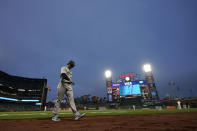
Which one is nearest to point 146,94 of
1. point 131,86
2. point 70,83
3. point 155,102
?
point 155,102

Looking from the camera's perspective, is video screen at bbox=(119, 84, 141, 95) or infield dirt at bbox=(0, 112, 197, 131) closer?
infield dirt at bbox=(0, 112, 197, 131)

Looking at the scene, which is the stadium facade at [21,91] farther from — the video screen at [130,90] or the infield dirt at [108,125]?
the infield dirt at [108,125]

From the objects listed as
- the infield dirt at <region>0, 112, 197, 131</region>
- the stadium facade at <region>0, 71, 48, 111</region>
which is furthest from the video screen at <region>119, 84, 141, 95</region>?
the infield dirt at <region>0, 112, 197, 131</region>

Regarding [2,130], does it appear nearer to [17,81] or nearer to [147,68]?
[147,68]

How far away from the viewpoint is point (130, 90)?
39.3 metres

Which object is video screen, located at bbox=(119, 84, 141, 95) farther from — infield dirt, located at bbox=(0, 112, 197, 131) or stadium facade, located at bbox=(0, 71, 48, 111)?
infield dirt, located at bbox=(0, 112, 197, 131)

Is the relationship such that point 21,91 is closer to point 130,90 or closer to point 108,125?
point 130,90

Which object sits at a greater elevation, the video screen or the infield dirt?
the video screen

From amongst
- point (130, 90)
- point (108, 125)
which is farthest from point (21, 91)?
point (108, 125)

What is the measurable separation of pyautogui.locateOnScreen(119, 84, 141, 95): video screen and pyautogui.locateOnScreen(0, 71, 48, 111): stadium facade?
114ft

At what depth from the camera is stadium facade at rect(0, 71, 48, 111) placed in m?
49.0

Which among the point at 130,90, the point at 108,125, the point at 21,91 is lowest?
the point at 108,125

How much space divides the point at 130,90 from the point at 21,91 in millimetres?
50761

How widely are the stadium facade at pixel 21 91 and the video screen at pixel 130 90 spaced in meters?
34.8
